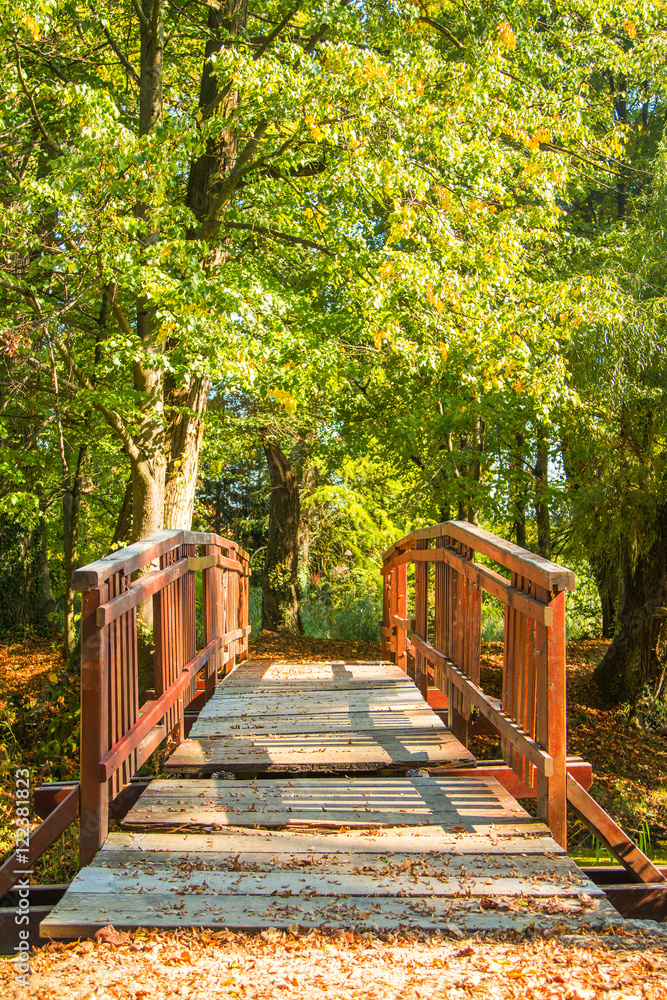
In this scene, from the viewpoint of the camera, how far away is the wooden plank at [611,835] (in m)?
3.82

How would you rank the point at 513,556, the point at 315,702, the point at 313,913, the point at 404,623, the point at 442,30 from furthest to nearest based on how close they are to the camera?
the point at 442,30 → the point at 404,623 → the point at 315,702 → the point at 513,556 → the point at 313,913

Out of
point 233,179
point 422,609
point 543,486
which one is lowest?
point 422,609

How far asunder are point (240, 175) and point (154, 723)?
6.54 m

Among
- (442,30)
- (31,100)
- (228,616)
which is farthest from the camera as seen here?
(442,30)

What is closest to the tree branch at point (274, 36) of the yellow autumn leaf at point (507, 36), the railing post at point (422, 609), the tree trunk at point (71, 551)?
the yellow autumn leaf at point (507, 36)

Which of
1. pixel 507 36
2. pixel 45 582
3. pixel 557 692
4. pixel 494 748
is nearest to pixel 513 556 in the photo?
pixel 557 692

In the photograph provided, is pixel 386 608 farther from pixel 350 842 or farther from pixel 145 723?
pixel 350 842

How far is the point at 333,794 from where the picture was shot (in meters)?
4.30

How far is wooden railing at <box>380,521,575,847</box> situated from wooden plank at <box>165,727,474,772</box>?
0.33 meters

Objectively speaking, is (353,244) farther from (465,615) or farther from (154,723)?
(154,723)

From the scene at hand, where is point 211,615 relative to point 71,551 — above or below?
below

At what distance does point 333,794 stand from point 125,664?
1411 mm

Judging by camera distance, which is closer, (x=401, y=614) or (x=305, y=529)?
(x=401, y=614)

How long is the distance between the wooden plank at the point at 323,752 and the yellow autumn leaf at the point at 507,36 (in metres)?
7.81
